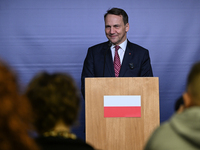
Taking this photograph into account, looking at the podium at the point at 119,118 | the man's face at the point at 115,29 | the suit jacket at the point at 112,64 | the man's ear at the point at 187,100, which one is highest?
the man's face at the point at 115,29

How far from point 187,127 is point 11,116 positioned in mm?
679

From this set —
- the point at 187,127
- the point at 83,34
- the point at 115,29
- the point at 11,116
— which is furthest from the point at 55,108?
the point at 83,34

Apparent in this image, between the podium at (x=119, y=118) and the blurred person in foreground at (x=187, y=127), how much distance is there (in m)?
1.46

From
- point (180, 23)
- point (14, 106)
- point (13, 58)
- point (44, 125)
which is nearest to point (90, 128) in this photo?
point (44, 125)

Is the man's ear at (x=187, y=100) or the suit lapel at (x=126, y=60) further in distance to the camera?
the suit lapel at (x=126, y=60)

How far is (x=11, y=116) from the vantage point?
0.91m

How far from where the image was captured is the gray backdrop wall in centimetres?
447

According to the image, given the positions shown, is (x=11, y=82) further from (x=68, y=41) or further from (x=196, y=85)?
(x=68, y=41)

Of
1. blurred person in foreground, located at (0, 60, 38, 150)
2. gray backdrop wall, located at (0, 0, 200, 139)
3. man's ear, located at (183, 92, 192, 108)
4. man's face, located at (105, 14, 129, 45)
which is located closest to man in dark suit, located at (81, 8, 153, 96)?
man's face, located at (105, 14, 129, 45)

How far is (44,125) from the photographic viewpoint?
1.29 meters

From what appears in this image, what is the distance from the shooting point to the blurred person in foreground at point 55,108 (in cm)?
122

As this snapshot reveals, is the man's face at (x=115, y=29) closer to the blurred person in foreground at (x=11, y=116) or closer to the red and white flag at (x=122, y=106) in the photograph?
the red and white flag at (x=122, y=106)

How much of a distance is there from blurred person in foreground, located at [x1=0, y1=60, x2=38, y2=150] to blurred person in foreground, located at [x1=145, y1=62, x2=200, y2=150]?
55 cm

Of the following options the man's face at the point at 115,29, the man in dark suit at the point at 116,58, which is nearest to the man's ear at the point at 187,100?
the man in dark suit at the point at 116,58
